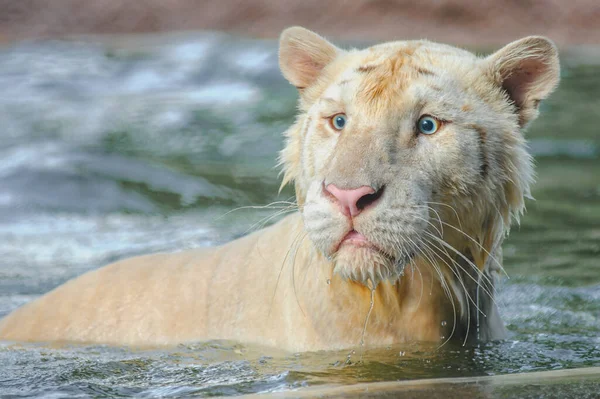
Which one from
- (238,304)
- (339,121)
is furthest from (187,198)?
(339,121)

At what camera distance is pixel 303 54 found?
430cm

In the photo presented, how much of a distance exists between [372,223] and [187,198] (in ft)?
17.5

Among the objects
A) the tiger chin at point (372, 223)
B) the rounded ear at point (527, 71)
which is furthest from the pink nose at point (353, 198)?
the rounded ear at point (527, 71)

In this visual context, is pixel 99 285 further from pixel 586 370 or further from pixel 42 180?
pixel 42 180

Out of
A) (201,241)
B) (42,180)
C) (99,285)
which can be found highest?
(42,180)

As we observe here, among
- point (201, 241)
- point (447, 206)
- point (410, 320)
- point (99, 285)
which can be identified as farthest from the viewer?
point (201, 241)

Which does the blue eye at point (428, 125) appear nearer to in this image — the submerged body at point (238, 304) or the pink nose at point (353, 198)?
the pink nose at point (353, 198)

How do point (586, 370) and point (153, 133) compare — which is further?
point (153, 133)

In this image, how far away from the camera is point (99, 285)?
4.75 m

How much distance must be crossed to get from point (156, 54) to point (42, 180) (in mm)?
4870

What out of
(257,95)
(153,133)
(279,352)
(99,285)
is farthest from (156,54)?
(279,352)

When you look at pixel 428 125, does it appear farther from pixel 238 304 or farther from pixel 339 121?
pixel 238 304

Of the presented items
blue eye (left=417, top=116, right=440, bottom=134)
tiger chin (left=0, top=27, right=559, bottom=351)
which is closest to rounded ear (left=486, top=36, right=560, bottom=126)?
tiger chin (left=0, top=27, right=559, bottom=351)

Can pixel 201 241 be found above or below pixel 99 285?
above
